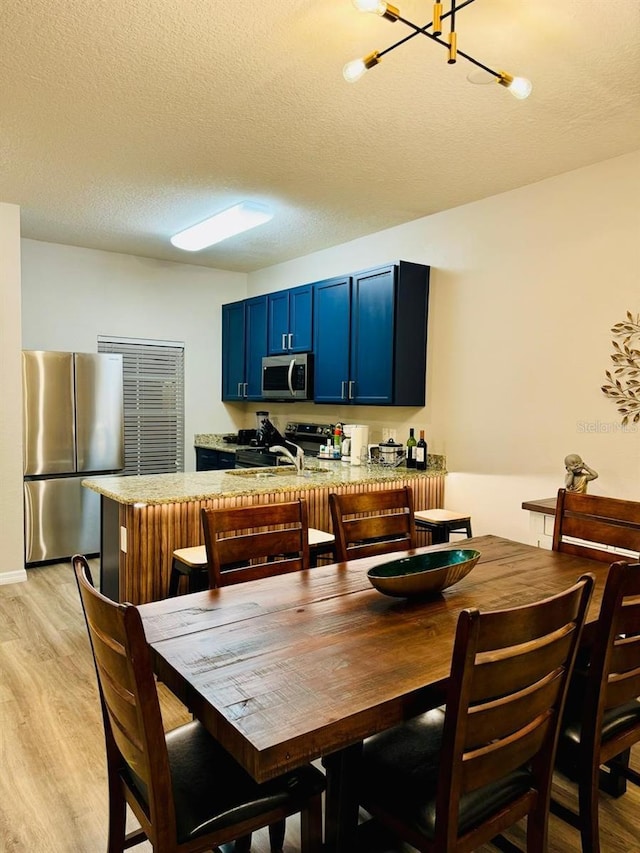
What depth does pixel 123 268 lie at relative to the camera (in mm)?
5473

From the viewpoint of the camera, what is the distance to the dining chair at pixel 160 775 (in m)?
1.11

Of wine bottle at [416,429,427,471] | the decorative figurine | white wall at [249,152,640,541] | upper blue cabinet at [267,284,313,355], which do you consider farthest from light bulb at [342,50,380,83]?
upper blue cabinet at [267,284,313,355]

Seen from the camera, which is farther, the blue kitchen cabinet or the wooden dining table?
the blue kitchen cabinet

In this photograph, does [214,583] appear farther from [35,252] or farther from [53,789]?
[35,252]

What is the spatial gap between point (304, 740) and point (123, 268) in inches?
206

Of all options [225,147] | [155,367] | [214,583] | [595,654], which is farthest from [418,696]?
[155,367]

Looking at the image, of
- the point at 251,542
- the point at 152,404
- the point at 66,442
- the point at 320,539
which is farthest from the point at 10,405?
the point at 251,542

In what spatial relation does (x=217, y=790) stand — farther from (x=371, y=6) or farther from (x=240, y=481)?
(x=240, y=481)

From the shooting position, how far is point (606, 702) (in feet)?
5.03

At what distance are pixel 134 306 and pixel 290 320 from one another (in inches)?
63.4

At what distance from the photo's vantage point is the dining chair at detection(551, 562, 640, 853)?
1.47 meters

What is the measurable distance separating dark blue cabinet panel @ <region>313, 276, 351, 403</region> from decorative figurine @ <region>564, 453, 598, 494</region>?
1.94 meters

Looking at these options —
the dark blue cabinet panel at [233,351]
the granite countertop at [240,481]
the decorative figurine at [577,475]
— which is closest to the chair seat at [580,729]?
the decorative figurine at [577,475]

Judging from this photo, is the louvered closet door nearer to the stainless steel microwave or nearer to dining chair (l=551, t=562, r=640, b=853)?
the stainless steel microwave
